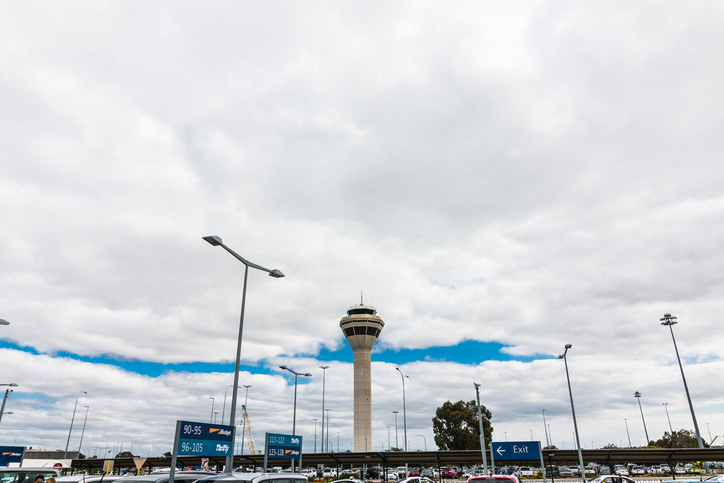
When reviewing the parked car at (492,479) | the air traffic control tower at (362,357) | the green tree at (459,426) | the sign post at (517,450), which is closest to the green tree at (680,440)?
the green tree at (459,426)

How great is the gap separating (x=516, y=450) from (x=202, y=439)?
20.6m

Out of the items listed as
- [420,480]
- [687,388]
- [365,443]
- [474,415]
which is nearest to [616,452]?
[687,388]

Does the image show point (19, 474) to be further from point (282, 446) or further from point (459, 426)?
point (459, 426)

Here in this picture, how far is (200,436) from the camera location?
1603cm

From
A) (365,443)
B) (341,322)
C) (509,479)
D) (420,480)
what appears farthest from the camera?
(341,322)

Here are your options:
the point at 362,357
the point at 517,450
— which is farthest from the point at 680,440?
the point at 517,450

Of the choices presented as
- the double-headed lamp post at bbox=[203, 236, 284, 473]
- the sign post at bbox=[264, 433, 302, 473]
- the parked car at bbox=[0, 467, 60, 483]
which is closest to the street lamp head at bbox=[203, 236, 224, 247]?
the double-headed lamp post at bbox=[203, 236, 284, 473]

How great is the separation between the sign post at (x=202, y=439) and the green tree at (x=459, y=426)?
80039 mm

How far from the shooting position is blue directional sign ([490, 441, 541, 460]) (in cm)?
2784

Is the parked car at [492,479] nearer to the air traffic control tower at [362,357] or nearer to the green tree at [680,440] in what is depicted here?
the air traffic control tower at [362,357]

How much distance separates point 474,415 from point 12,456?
254 ft

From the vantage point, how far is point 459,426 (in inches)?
3536

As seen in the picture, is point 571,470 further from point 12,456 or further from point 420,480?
point 12,456

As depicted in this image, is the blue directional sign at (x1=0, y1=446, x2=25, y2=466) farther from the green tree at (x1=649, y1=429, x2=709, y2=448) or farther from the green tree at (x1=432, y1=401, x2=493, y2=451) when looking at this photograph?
the green tree at (x1=649, y1=429, x2=709, y2=448)
